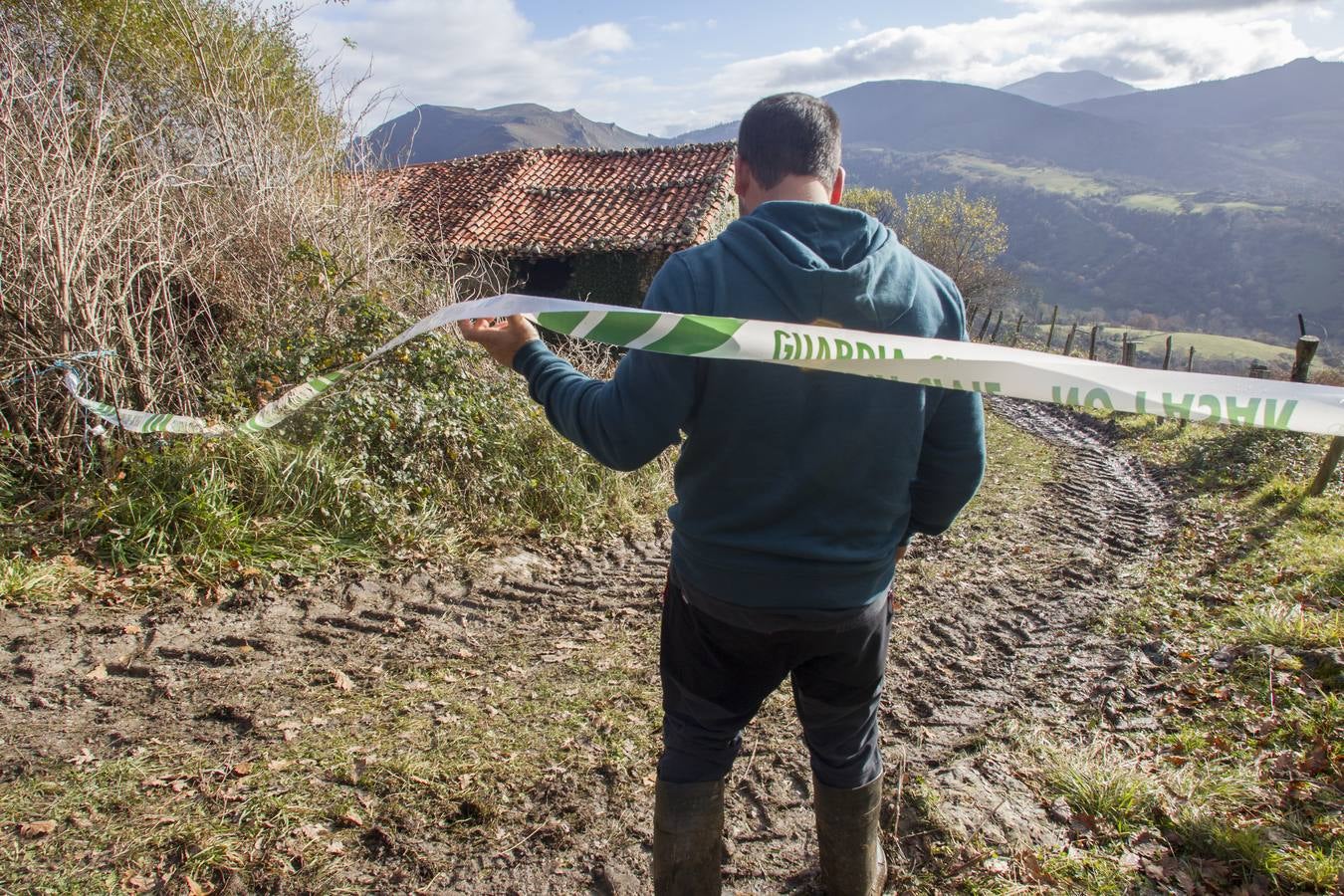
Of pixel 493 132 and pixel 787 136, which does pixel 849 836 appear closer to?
pixel 787 136

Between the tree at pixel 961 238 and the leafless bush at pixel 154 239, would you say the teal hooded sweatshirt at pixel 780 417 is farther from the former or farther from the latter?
the tree at pixel 961 238

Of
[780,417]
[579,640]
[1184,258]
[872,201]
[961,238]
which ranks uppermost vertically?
[1184,258]

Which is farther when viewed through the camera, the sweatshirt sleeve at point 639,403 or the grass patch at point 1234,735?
the grass patch at point 1234,735

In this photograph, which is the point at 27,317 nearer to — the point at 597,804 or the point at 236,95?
the point at 236,95

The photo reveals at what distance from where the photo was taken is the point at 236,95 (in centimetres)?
773

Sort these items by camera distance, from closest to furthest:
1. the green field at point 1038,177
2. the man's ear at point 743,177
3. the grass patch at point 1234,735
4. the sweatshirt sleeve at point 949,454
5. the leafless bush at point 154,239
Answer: the man's ear at point 743,177 → the sweatshirt sleeve at point 949,454 → the grass patch at point 1234,735 → the leafless bush at point 154,239 → the green field at point 1038,177

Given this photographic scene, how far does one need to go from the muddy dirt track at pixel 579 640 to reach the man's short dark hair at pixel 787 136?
7.18 ft

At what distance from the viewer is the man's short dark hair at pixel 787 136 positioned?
64.2 inches

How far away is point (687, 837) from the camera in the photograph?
6.11 feet

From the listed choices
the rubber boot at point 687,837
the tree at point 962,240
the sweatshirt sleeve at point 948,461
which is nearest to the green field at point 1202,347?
the tree at point 962,240

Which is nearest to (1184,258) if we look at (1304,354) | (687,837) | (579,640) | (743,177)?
(1304,354)

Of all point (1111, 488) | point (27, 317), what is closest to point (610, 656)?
point (27, 317)

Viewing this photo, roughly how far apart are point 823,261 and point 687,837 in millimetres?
1390

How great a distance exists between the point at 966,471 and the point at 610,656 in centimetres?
265
